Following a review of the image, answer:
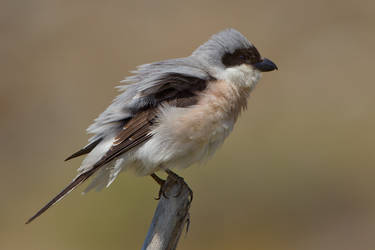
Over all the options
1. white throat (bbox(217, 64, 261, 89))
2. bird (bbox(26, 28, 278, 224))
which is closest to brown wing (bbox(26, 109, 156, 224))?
bird (bbox(26, 28, 278, 224))

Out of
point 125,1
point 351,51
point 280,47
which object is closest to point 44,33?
point 125,1

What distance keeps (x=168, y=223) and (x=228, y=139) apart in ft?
15.1

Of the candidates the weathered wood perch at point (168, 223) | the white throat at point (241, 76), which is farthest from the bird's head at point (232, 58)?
the weathered wood perch at point (168, 223)

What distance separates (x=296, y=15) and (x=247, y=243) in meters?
4.89

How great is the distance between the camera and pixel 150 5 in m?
10.4

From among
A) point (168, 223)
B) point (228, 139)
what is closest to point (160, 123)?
point (168, 223)

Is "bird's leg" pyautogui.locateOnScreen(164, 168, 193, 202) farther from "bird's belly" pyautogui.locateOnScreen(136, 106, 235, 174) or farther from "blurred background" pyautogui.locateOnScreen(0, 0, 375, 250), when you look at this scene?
"blurred background" pyautogui.locateOnScreen(0, 0, 375, 250)

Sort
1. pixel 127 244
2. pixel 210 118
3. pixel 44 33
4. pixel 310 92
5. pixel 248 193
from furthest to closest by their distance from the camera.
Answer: pixel 44 33 → pixel 310 92 → pixel 248 193 → pixel 127 244 → pixel 210 118

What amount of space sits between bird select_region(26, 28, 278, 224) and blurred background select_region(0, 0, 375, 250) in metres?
2.57

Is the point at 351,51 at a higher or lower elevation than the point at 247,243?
higher

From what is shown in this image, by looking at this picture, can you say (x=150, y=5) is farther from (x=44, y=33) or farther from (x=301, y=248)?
(x=301, y=248)

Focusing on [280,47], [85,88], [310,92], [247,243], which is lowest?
[247,243]

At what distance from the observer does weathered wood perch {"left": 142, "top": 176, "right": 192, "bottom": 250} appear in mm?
3332

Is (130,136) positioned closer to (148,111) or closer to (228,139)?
(148,111)
